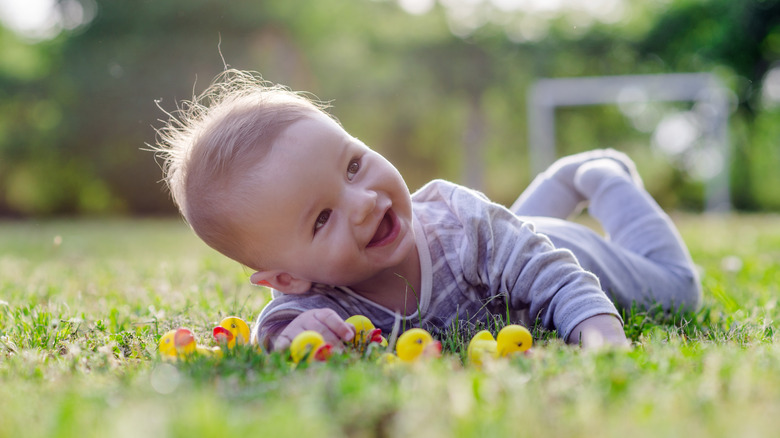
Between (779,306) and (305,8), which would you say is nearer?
(779,306)

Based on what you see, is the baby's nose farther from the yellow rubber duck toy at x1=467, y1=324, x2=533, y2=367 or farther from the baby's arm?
the baby's arm

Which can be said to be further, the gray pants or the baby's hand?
the gray pants

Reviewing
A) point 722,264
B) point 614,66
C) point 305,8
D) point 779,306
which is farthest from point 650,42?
point 779,306

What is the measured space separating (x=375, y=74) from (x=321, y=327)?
15337 mm

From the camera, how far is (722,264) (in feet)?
14.5

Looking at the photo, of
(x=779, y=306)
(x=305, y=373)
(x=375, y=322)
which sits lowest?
(x=779, y=306)

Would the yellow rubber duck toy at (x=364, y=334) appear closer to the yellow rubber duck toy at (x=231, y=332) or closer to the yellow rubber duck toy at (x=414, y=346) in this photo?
the yellow rubber duck toy at (x=414, y=346)

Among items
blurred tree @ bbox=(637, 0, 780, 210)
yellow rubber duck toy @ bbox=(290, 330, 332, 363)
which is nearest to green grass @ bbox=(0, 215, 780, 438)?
yellow rubber duck toy @ bbox=(290, 330, 332, 363)

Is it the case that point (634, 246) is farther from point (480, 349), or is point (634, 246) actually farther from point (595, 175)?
point (480, 349)

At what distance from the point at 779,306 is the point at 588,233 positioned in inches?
29.3

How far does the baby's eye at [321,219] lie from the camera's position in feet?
6.61

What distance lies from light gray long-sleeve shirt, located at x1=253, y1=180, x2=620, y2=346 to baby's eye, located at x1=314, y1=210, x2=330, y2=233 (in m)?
0.27

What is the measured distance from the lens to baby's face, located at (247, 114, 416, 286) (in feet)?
6.48

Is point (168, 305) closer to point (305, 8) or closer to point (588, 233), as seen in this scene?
point (588, 233)
